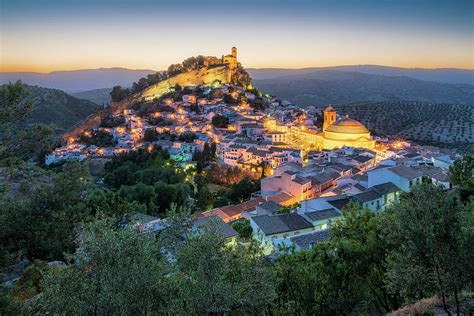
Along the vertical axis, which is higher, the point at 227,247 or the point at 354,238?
the point at 227,247

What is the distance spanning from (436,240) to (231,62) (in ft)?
280

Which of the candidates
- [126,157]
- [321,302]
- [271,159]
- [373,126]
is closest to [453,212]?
[321,302]

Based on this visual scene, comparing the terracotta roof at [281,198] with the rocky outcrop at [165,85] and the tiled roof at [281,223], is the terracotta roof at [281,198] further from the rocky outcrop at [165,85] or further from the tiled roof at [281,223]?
the rocky outcrop at [165,85]

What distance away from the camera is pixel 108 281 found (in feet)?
20.7

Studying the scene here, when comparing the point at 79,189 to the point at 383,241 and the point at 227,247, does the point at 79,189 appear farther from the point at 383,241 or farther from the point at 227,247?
the point at 383,241

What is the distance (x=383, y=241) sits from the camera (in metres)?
10.9

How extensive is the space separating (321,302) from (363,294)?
1.32 meters

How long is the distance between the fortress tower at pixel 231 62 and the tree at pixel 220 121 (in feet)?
88.1

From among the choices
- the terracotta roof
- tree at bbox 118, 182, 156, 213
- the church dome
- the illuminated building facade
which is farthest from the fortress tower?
the terracotta roof

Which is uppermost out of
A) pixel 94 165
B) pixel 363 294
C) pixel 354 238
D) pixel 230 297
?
pixel 230 297

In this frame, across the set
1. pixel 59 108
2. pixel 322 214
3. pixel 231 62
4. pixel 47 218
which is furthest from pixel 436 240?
pixel 59 108

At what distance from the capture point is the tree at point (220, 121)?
57.4m

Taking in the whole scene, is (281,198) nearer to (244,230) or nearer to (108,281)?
(244,230)

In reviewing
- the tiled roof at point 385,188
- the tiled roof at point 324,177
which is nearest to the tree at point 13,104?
the tiled roof at point 385,188
